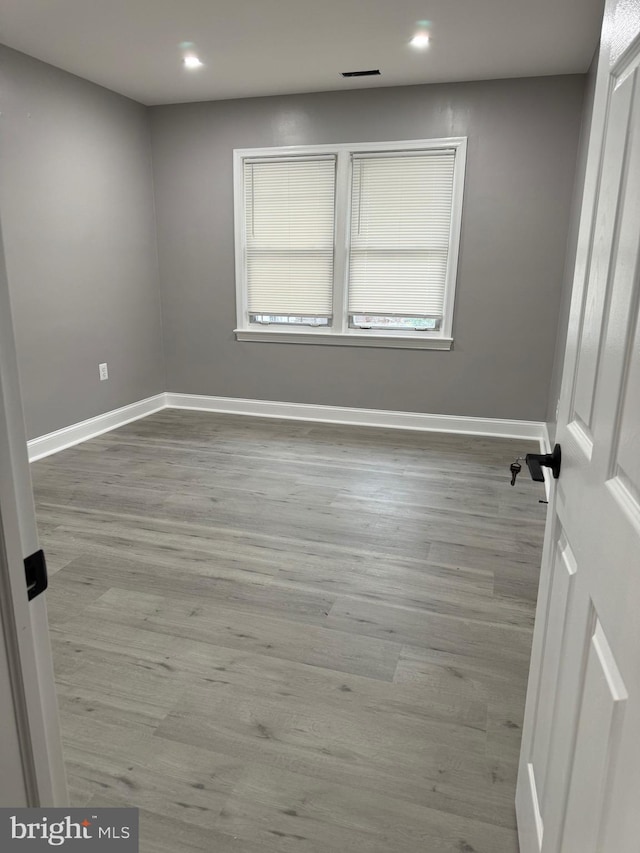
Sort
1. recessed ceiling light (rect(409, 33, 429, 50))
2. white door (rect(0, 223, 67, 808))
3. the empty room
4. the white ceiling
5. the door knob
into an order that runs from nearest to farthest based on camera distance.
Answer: white door (rect(0, 223, 67, 808)), the empty room, the door knob, the white ceiling, recessed ceiling light (rect(409, 33, 429, 50))

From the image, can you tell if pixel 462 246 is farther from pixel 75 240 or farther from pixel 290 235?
pixel 75 240

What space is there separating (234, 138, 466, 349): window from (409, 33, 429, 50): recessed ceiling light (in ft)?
2.90

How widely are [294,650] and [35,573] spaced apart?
1457mm

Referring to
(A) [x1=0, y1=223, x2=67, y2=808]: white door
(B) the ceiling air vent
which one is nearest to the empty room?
(A) [x1=0, y1=223, x2=67, y2=808]: white door

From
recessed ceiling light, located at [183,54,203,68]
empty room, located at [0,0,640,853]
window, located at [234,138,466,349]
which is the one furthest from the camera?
window, located at [234,138,466,349]

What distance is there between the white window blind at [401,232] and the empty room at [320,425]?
2cm

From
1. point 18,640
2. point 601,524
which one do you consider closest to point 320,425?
point 601,524

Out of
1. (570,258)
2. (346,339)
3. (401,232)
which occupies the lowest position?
(346,339)

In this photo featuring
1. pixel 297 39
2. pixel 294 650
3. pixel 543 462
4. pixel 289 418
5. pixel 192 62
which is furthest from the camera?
pixel 289 418

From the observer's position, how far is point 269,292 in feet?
16.3

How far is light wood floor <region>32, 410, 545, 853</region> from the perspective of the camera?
1426mm

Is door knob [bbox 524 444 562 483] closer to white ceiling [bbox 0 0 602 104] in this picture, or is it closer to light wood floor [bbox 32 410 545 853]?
light wood floor [bbox 32 410 545 853]

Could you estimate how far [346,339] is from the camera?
15.9ft

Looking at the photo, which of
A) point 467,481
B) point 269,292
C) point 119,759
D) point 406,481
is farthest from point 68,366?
point 119,759
